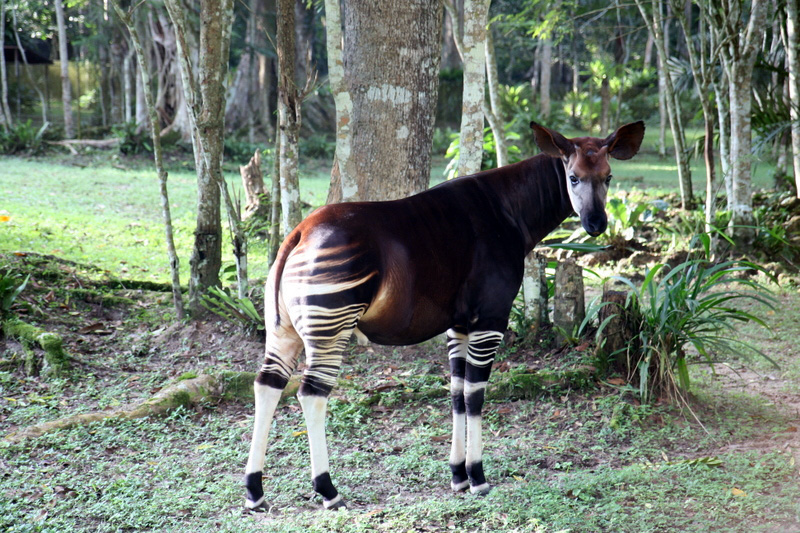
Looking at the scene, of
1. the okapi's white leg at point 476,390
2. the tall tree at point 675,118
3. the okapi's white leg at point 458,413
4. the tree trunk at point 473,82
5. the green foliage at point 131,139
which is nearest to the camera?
the okapi's white leg at point 476,390

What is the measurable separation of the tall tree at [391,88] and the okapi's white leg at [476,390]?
236 cm

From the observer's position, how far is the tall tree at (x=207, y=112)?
5629 millimetres

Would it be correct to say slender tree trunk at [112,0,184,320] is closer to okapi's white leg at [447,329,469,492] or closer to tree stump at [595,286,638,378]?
okapi's white leg at [447,329,469,492]

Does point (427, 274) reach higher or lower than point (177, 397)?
higher

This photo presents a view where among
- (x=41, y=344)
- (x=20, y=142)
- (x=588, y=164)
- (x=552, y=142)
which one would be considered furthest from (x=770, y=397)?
(x=20, y=142)

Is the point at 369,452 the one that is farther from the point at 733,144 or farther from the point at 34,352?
the point at 733,144

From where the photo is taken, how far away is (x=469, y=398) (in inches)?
147

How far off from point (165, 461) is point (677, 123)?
852 cm

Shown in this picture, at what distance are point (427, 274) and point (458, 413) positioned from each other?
868mm

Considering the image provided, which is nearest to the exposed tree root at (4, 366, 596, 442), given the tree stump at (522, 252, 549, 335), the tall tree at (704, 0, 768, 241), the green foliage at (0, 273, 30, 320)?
the tree stump at (522, 252, 549, 335)

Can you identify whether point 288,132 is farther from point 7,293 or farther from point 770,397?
point 770,397

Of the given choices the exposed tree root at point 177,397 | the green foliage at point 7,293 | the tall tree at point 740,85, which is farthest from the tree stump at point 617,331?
the green foliage at point 7,293

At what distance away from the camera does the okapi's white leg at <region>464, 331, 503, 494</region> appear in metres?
3.67

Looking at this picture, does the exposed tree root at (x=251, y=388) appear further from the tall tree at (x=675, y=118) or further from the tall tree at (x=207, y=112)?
the tall tree at (x=675, y=118)
